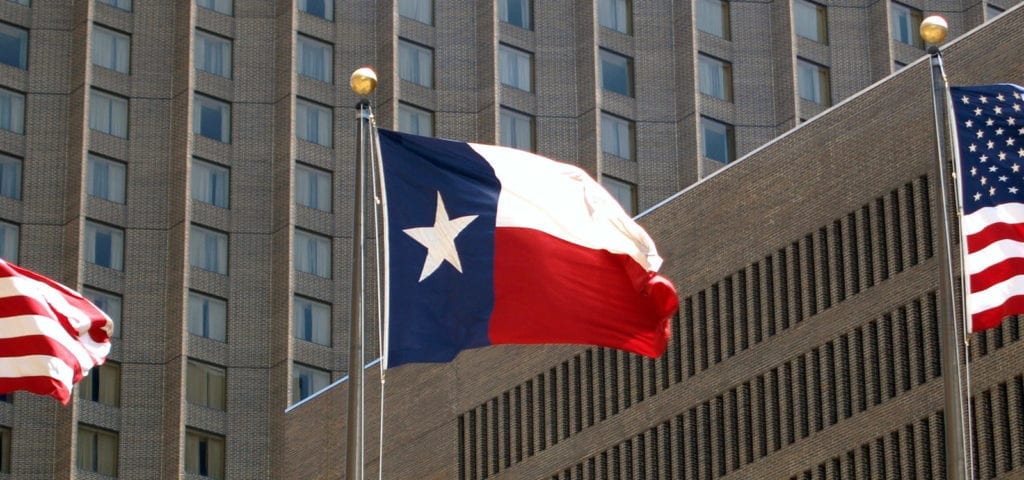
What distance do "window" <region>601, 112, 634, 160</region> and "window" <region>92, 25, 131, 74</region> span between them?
18.5 meters

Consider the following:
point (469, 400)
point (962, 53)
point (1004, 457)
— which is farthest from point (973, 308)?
point (469, 400)

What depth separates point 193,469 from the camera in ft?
297

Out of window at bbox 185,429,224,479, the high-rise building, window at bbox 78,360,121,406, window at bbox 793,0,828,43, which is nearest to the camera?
window at bbox 78,360,121,406

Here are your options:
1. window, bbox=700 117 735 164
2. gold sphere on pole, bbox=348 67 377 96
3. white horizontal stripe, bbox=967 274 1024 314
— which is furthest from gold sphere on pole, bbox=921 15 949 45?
window, bbox=700 117 735 164

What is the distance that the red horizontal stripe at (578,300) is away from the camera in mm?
30547

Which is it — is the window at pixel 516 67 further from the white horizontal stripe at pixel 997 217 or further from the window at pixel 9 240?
the white horizontal stripe at pixel 997 217

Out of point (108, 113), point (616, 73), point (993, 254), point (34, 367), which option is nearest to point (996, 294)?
point (993, 254)

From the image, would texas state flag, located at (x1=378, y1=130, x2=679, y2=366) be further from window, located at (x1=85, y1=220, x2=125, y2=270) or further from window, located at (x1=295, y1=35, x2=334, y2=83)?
window, located at (x1=295, y1=35, x2=334, y2=83)

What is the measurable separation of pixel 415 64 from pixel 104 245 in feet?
46.9

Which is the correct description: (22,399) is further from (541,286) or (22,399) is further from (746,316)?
(541,286)

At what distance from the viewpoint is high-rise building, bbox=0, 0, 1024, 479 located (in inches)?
3585

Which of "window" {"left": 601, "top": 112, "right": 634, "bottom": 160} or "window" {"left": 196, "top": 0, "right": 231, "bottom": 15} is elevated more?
"window" {"left": 196, "top": 0, "right": 231, "bottom": 15}

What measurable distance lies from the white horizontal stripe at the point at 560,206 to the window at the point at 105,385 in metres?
60.0

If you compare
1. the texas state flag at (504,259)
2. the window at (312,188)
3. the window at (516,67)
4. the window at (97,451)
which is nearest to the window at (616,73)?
the window at (516,67)
